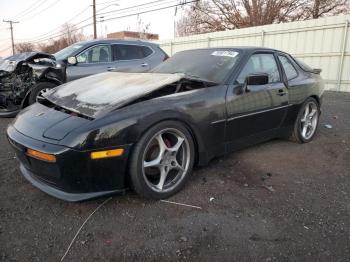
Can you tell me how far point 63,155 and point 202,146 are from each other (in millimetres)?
1367

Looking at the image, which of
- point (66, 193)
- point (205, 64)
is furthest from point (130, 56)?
point (66, 193)

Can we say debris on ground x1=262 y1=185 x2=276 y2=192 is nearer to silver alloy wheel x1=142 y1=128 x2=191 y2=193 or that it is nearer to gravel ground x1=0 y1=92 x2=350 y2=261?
gravel ground x1=0 y1=92 x2=350 y2=261

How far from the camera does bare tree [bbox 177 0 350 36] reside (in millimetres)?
21344

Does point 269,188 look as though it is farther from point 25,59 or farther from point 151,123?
point 25,59

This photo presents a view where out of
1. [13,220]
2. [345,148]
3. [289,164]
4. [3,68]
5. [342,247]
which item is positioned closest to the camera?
[342,247]

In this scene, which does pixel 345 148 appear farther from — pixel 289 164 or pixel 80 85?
pixel 80 85

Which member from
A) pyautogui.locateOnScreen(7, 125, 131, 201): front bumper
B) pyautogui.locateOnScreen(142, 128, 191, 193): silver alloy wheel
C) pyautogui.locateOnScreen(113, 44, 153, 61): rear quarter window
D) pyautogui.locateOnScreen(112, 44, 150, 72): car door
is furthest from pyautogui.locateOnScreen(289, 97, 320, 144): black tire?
pyautogui.locateOnScreen(113, 44, 153, 61): rear quarter window

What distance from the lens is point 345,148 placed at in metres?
4.46

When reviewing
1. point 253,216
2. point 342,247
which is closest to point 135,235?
point 253,216

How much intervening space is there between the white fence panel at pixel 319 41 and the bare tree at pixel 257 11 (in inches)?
402

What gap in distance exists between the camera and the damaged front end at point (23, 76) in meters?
6.03

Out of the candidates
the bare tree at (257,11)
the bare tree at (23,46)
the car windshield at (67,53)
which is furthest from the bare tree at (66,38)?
the car windshield at (67,53)

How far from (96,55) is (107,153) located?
5.24 meters

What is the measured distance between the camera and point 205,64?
3.69 m
